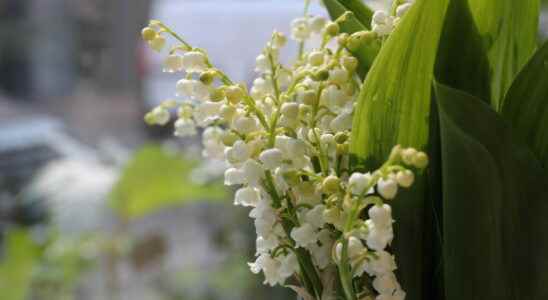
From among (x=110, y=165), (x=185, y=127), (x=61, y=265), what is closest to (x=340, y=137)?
(x=185, y=127)

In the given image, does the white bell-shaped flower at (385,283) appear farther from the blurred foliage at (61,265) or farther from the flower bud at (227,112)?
the blurred foliage at (61,265)

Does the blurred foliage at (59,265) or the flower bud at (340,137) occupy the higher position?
the flower bud at (340,137)

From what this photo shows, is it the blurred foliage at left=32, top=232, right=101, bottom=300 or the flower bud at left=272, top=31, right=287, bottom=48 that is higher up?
the flower bud at left=272, top=31, right=287, bottom=48

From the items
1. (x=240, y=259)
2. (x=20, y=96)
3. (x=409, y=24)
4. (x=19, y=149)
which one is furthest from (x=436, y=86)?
(x=20, y=96)

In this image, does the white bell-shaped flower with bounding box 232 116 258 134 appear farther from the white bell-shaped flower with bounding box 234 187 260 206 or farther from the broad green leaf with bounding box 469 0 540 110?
the broad green leaf with bounding box 469 0 540 110

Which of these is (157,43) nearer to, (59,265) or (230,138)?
(230,138)

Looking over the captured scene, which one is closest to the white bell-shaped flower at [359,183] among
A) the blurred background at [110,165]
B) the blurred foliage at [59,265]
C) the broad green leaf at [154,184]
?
the blurred background at [110,165]

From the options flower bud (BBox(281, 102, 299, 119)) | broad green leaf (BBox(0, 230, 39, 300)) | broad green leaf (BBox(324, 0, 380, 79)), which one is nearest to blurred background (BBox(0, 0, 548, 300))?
broad green leaf (BBox(0, 230, 39, 300))
